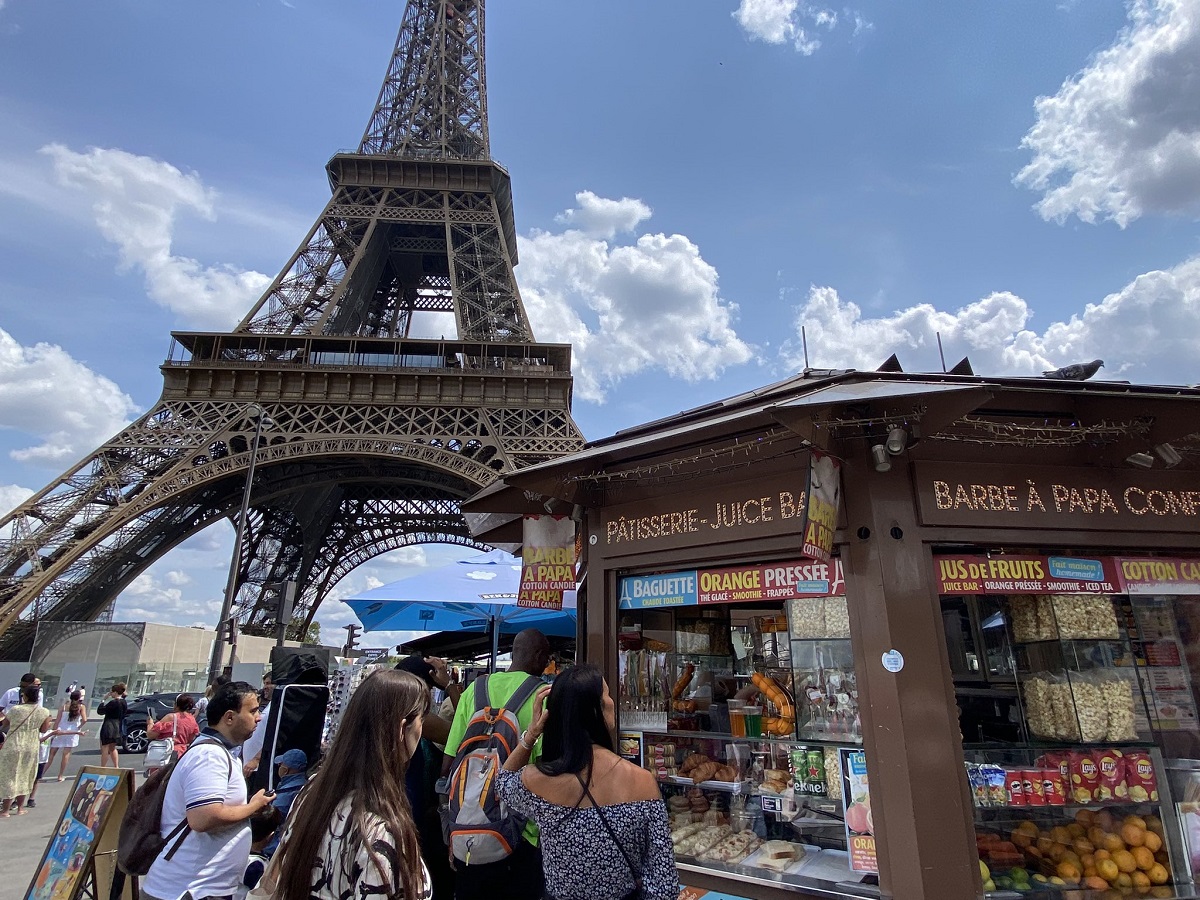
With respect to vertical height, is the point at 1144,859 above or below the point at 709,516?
below

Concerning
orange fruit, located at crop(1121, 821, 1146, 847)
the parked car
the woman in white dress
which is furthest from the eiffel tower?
orange fruit, located at crop(1121, 821, 1146, 847)

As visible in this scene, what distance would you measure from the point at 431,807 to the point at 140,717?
16.9m

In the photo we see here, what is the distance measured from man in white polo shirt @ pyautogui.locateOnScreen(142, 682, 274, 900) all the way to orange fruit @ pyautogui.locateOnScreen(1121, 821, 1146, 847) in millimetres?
4587

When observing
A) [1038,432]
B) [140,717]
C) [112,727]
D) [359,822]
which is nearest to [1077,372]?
[1038,432]

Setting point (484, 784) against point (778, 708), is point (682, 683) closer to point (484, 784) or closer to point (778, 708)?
point (778, 708)

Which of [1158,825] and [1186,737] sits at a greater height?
[1186,737]

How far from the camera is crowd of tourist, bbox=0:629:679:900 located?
5.99 ft

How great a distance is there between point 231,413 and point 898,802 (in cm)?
2395

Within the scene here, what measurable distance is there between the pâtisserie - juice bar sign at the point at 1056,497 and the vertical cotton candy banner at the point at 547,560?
3082 millimetres

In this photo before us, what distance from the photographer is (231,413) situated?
22.3 metres

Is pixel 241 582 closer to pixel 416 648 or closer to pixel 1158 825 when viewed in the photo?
pixel 416 648

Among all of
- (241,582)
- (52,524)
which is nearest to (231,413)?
(52,524)

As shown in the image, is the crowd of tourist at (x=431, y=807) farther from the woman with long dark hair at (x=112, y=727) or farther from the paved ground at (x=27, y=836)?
the woman with long dark hair at (x=112, y=727)

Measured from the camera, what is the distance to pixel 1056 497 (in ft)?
13.0
